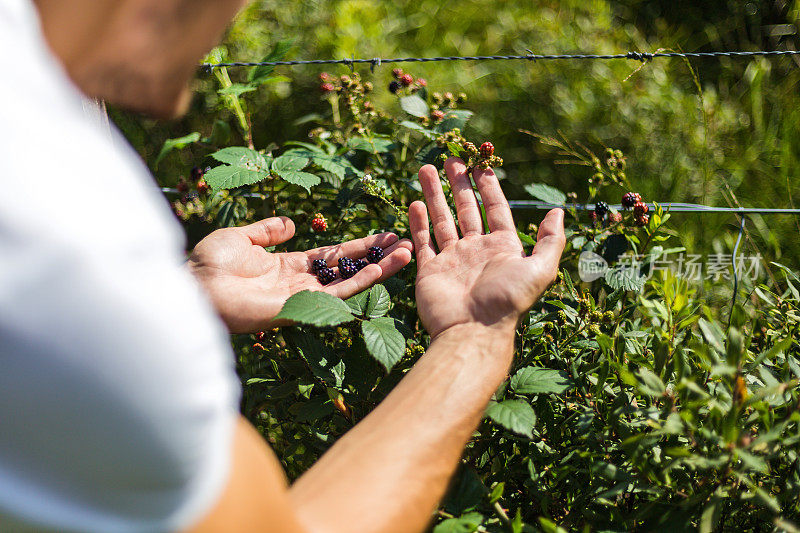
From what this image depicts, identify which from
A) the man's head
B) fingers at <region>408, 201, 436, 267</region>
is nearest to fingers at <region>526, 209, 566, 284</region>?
fingers at <region>408, 201, 436, 267</region>

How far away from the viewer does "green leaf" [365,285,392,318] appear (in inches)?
47.8

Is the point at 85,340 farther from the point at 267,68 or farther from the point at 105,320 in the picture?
the point at 267,68

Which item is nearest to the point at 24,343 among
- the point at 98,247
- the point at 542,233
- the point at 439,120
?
the point at 98,247

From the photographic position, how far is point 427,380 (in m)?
0.95

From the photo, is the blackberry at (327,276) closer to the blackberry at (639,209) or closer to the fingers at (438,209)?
the fingers at (438,209)

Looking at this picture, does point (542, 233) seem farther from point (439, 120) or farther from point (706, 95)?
point (706, 95)

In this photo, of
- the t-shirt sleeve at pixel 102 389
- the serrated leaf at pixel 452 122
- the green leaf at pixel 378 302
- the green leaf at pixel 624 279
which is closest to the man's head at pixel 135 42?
A: the t-shirt sleeve at pixel 102 389

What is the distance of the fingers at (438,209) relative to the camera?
4.43 feet

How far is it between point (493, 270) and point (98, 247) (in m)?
0.81

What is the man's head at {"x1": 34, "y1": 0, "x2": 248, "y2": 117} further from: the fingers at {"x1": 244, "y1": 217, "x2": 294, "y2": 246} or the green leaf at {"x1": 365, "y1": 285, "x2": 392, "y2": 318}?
the fingers at {"x1": 244, "y1": 217, "x2": 294, "y2": 246}

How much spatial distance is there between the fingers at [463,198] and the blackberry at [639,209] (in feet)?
1.11

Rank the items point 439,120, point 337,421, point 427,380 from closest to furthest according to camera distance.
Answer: point 427,380 < point 337,421 < point 439,120

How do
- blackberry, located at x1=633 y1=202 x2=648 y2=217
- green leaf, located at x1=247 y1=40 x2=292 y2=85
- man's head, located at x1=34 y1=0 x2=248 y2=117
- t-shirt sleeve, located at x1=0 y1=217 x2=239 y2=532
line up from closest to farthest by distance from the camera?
t-shirt sleeve, located at x1=0 y1=217 x2=239 y2=532 < man's head, located at x1=34 y1=0 x2=248 y2=117 < blackberry, located at x1=633 y1=202 x2=648 y2=217 < green leaf, located at x1=247 y1=40 x2=292 y2=85

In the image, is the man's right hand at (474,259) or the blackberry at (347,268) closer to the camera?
the man's right hand at (474,259)
